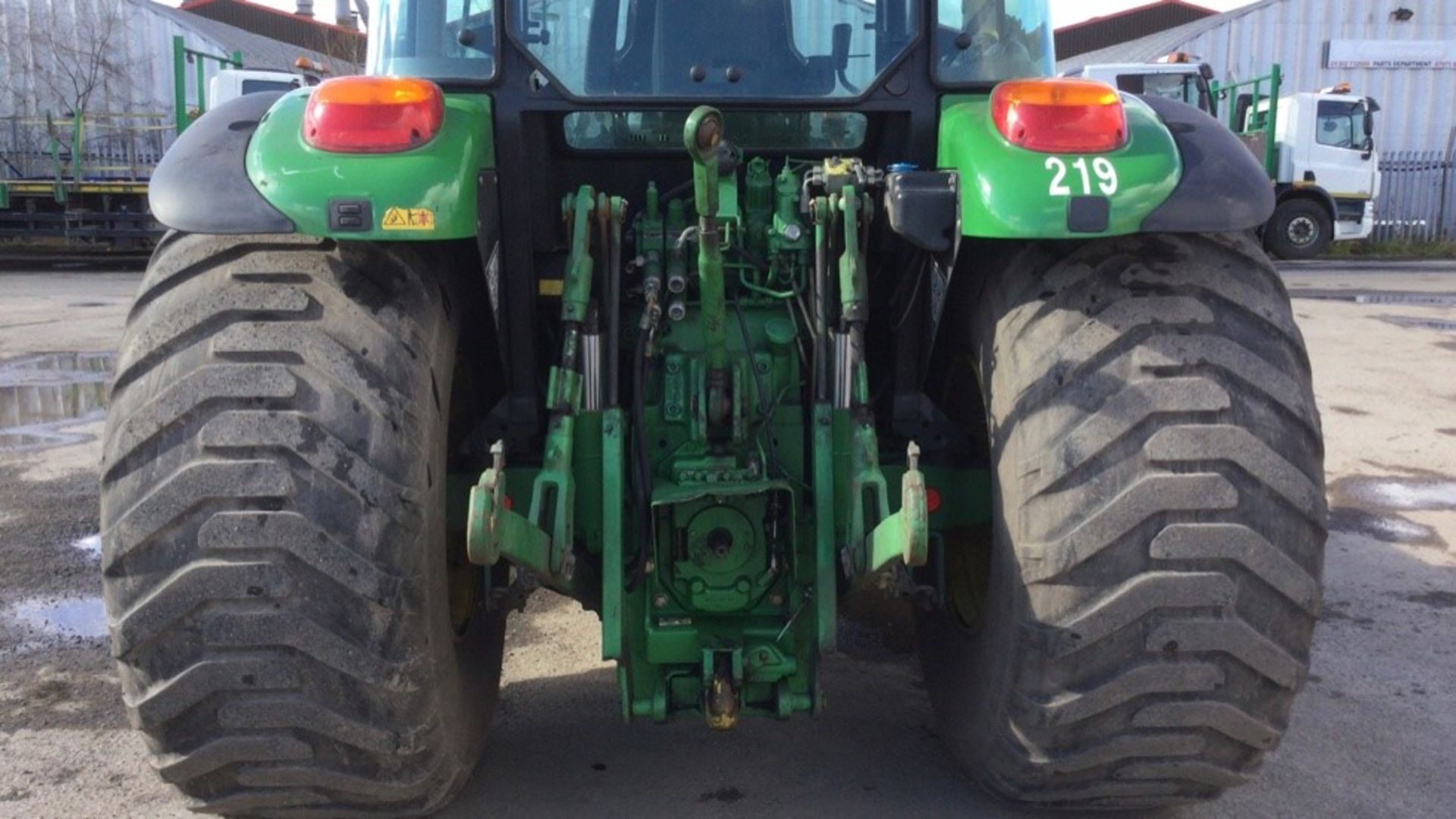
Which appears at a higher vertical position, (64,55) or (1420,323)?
(64,55)

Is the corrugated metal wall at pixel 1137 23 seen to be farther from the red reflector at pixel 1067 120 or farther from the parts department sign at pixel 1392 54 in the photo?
the red reflector at pixel 1067 120

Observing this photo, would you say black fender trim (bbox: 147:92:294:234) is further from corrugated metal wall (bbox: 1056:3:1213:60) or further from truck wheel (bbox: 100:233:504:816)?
corrugated metal wall (bbox: 1056:3:1213:60)

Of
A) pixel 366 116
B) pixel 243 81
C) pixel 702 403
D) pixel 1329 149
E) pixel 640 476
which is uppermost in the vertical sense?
pixel 243 81

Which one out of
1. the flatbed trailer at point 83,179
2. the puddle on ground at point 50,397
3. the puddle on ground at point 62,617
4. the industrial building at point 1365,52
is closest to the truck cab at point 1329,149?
the industrial building at point 1365,52

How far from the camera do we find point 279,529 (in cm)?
242

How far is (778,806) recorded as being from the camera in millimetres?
3336

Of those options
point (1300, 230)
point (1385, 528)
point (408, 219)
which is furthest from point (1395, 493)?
point (1300, 230)

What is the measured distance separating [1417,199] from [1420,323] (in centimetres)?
1385

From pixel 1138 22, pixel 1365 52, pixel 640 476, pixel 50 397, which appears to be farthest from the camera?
pixel 1138 22

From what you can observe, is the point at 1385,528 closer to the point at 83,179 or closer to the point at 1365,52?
the point at 83,179

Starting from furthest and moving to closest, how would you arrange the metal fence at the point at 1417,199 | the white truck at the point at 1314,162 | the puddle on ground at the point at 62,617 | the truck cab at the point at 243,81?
the metal fence at the point at 1417,199
the white truck at the point at 1314,162
the truck cab at the point at 243,81
the puddle on ground at the point at 62,617

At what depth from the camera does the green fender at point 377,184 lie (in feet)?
8.48

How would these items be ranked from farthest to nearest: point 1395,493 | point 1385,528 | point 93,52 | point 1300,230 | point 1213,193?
point 93,52 < point 1300,230 < point 1395,493 < point 1385,528 < point 1213,193

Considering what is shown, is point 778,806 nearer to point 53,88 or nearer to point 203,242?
point 203,242
